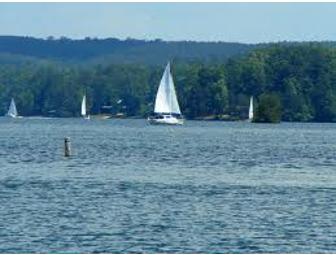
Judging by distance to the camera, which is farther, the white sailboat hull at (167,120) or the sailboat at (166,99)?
the white sailboat hull at (167,120)

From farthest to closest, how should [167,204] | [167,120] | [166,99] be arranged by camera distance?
[167,120]
[166,99]
[167,204]

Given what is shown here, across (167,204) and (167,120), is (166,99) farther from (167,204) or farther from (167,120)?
(167,204)

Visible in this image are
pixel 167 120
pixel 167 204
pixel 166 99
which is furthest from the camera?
pixel 167 120

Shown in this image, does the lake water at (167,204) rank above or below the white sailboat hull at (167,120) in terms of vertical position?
above

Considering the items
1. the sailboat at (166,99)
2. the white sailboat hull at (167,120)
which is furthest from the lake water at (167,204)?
the white sailboat hull at (167,120)

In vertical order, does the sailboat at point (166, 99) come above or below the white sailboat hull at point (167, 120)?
above

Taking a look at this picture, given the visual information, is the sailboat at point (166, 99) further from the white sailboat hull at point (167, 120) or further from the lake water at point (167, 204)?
the lake water at point (167, 204)

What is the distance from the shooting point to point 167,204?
50.6 m

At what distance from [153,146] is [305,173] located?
126ft

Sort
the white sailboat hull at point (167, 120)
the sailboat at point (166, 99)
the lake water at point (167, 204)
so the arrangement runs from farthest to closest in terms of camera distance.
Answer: the white sailboat hull at point (167, 120)
the sailboat at point (166, 99)
the lake water at point (167, 204)

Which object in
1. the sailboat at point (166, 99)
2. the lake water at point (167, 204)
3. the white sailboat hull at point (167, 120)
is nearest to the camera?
the lake water at point (167, 204)

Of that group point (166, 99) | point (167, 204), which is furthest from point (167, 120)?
point (167, 204)

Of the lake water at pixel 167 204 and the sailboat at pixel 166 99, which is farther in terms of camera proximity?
the sailboat at pixel 166 99

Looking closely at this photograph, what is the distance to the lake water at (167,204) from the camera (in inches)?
1569
